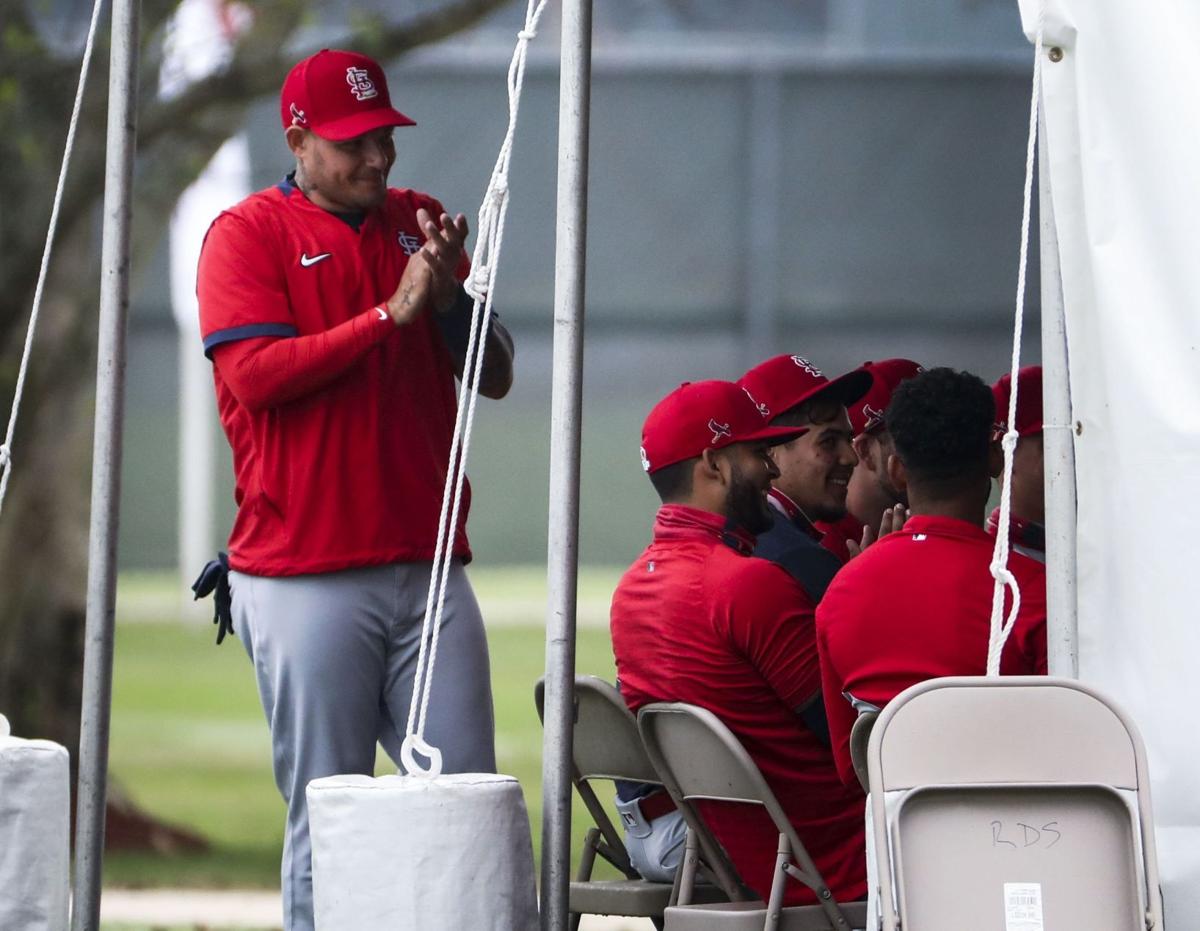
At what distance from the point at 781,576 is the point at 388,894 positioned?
44.9 inches

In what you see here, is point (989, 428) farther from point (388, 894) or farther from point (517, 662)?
point (517, 662)

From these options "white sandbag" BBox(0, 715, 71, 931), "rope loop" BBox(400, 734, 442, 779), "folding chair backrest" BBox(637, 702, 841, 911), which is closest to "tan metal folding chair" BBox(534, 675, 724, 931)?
"folding chair backrest" BBox(637, 702, 841, 911)

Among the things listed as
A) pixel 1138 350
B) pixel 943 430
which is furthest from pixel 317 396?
pixel 1138 350

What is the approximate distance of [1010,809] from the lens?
264 centimetres

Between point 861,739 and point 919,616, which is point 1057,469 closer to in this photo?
point 919,616

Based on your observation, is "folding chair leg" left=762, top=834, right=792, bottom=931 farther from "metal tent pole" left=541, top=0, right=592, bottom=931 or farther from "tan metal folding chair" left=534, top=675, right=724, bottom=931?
"metal tent pole" left=541, top=0, right=592, bottom=931

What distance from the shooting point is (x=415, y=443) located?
3.59 m

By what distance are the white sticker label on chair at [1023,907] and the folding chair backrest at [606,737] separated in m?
1.16

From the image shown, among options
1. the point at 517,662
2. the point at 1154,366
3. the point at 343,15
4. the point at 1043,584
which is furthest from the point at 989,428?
the point at 517,662

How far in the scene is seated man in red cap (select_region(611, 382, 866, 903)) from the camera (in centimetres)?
361

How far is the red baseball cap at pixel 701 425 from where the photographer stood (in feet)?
12.9

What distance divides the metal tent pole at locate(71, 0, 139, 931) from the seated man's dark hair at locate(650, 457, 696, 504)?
1024 mm

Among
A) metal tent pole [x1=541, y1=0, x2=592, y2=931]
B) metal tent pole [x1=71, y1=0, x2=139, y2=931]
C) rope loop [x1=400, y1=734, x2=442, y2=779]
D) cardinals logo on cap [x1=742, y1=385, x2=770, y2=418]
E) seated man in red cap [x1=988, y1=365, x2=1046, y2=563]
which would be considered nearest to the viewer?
rope loop [x1=400, y1=734, x2=442, y2=779]

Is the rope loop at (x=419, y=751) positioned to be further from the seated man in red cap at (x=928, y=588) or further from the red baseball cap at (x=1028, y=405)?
the red baseball cap at (x=1028, y=405)
